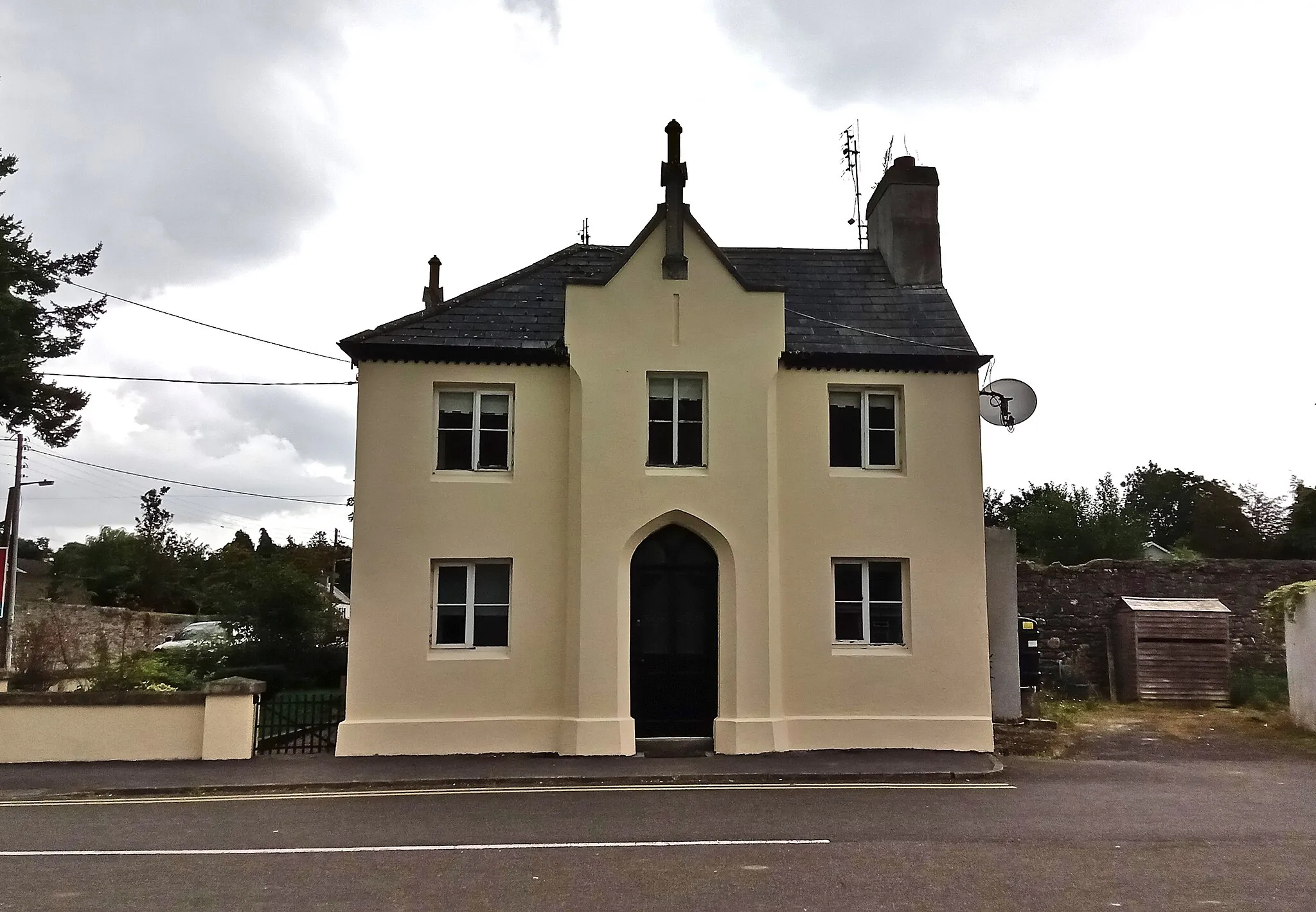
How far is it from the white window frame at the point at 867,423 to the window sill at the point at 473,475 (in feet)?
16.2

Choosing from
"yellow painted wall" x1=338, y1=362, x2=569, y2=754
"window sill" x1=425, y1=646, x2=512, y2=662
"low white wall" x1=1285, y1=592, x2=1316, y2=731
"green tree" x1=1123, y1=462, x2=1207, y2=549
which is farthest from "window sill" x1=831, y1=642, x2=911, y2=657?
"green tree" x1=1123, y1=462, x2=1207, y2=549

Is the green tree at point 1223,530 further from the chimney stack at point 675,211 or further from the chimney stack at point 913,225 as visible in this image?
the chimney stack at point 675,211

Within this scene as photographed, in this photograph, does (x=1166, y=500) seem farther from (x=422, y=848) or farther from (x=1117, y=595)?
(x=422, y=848)

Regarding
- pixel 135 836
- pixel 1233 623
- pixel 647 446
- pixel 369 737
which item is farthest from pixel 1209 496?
pixel 135 836

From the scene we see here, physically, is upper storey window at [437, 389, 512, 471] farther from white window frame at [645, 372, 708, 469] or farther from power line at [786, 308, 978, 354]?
power line at [786, 308, 978, 354]

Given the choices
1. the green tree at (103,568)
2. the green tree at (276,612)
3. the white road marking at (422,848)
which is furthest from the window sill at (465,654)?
the green tree at (103,568)

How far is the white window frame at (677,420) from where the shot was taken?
14555mm

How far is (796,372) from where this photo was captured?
49.6 feet

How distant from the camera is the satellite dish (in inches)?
651

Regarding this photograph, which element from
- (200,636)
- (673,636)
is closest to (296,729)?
(673,636)

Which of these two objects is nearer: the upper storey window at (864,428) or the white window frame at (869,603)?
the white window frame at (869,603)

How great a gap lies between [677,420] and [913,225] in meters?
5.75

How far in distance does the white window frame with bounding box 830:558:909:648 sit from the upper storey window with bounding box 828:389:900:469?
1.46 m

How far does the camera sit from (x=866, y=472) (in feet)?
49.2
